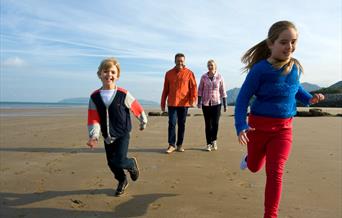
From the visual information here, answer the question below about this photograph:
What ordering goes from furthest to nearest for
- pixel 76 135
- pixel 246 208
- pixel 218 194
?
1. pixel 76 135
2. pixel 218 194
3. pixel 246 208

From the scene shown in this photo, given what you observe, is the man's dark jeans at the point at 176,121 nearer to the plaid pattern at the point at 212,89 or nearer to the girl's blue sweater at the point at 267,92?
the plaid pattern at the point at 212,89

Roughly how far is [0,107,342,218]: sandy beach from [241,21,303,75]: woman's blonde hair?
146 cm

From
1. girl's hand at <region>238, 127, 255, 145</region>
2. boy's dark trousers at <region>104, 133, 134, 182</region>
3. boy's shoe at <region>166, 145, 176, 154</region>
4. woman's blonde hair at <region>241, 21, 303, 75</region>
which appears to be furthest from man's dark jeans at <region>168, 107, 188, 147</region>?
girl's hand at <region>238, 127, 255, 145</region>

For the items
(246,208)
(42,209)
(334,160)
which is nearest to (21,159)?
(42,209)

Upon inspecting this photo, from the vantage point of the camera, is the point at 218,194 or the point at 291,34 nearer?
the point at 291,34

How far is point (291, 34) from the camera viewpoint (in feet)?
11.3

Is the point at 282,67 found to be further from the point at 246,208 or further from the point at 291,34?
the point at 246,208

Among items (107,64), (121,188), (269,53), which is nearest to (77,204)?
(121,188)

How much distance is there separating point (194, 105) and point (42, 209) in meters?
4.59

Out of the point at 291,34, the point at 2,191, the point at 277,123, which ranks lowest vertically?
the point at 2,191

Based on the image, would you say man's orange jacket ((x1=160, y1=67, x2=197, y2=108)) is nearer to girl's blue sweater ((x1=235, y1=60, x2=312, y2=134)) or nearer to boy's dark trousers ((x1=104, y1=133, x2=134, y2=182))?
boy's dark trousers ((x1=104, y1=133, x2=134, y2=182))

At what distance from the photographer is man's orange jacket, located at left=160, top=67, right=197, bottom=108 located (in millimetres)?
7898

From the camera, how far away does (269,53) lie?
151 inches

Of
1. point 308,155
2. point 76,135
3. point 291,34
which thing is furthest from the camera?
point 76,135
